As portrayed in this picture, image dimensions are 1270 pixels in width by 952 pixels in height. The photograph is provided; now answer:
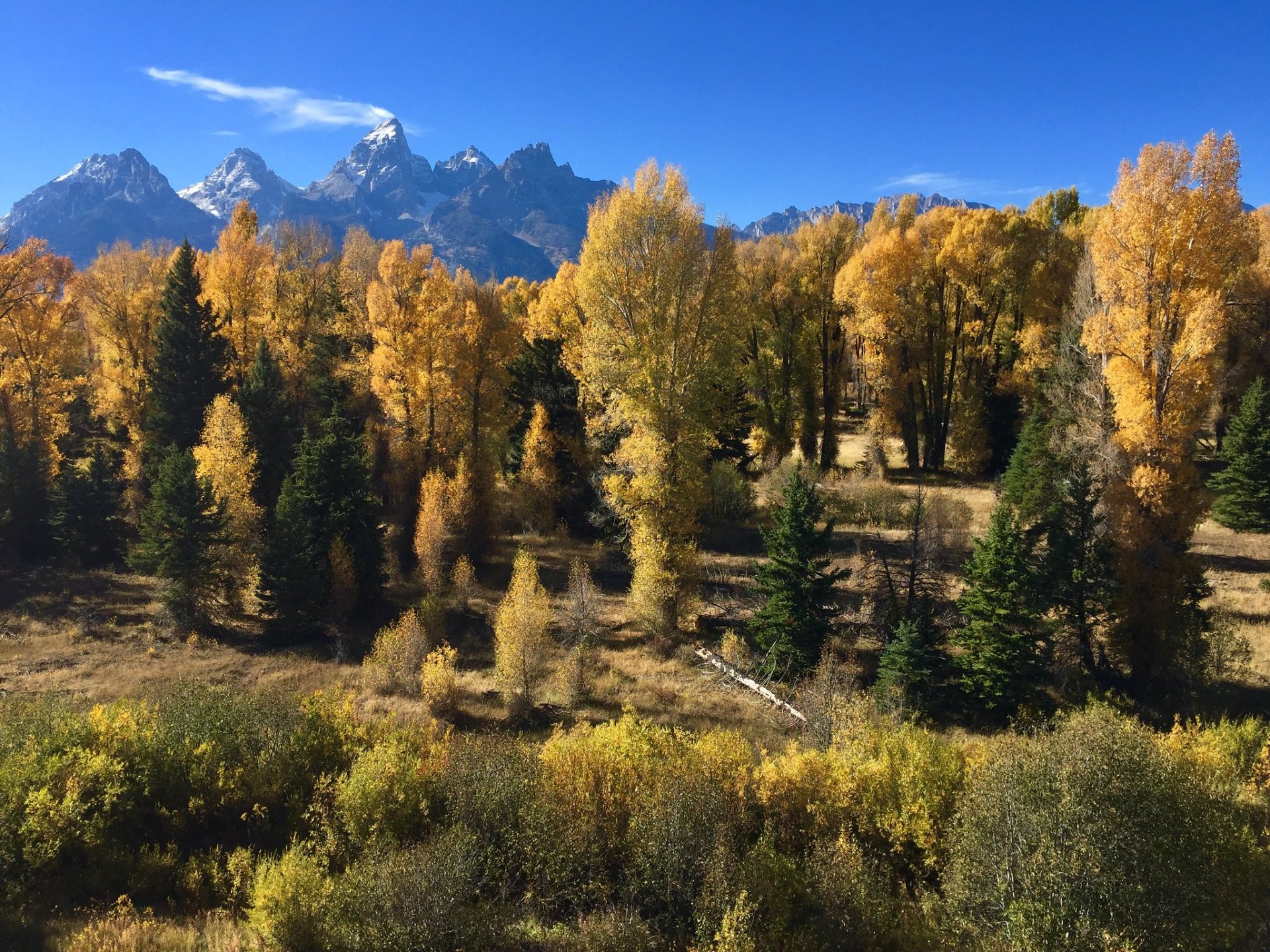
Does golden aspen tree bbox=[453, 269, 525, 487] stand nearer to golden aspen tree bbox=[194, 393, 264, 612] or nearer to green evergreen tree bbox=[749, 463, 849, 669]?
golden aspen tree bbox=[194, 393, 264, 612]

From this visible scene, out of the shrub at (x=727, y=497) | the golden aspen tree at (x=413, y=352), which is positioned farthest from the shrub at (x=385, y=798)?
the shrub at (x=727, y=497)

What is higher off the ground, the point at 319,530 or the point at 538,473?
the point at 538,473

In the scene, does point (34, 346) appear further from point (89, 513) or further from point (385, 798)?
point (385, 798)

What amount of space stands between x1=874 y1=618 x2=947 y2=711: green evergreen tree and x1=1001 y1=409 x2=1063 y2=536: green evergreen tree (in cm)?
893

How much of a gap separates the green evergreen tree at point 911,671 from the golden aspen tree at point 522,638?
1016 centimetres

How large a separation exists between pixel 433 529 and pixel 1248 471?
35913mm

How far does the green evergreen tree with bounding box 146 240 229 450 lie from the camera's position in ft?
108

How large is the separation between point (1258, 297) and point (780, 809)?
41.7m

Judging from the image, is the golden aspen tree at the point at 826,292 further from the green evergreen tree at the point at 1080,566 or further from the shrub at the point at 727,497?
the green evergreen tree at the point at 1080,566

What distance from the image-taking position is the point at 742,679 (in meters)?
21.1

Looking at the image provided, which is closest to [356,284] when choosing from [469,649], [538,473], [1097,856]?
[538,473]

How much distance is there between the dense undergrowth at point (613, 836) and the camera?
9.41 m

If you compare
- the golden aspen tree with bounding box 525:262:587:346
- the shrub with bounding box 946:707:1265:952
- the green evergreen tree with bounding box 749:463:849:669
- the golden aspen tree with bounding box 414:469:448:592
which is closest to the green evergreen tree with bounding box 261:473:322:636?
the golden aspen tree with bounding box 414:469:448:592

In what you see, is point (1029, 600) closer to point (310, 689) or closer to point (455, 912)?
point (455, 912)
